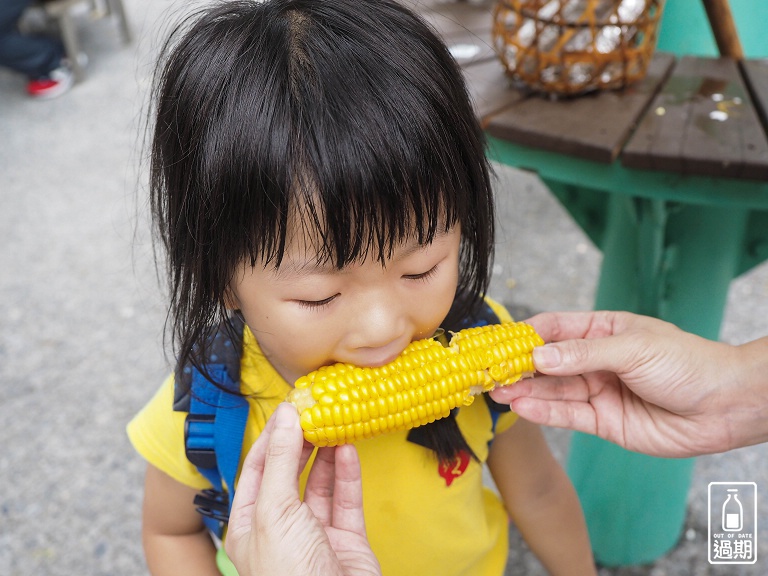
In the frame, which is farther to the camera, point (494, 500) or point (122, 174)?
point (122, 174)

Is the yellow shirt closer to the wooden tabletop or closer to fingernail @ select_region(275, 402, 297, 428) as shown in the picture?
fingernail @ select_region(275, 402, 297, 428)

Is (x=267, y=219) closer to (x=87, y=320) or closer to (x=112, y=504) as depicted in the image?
(x=112, y=504)

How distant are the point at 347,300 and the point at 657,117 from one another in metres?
0.91

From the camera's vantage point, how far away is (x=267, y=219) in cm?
95

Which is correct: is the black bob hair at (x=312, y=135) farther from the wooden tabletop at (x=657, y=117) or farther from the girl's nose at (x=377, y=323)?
the wooden tabletop at (x=657, y=117)

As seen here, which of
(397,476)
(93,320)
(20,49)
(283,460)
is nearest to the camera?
(283,460)

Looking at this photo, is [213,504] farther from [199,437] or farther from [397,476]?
[397,476]

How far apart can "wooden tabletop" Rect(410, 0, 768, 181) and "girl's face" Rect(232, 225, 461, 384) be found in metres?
0.50

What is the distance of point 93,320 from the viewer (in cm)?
328

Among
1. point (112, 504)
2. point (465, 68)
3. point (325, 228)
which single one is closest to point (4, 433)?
point (112, 504)

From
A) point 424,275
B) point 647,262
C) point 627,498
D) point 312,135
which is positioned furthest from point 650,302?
point 312,135

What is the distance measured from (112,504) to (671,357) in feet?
6.36

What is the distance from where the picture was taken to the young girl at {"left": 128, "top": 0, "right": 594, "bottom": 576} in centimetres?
93

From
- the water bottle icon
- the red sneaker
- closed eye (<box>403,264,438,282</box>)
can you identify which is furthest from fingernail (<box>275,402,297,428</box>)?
the red sneaker
